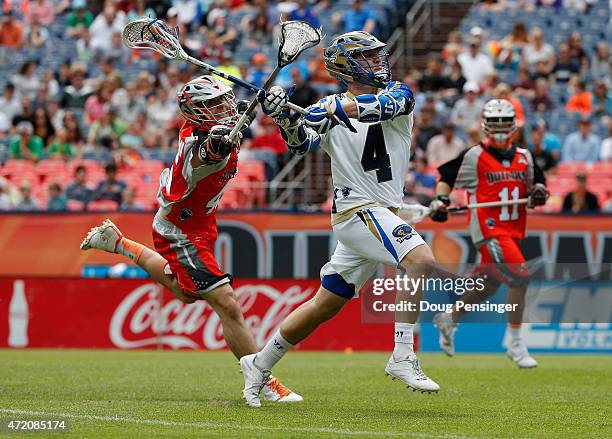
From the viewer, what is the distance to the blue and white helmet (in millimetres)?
8734

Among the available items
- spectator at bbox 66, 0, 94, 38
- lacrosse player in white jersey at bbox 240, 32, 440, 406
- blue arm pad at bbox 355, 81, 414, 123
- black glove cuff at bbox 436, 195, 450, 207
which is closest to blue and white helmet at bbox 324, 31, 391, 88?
lacrosse player in white jersey at bbox 240, 32, 440, 406

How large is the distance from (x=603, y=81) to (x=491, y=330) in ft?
22.5

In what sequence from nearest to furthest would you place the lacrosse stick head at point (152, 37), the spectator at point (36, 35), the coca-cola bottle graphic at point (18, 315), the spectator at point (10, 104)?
the lacrosse stick head at point (152, 37) → the coca-cola bottle graphic at point (18, 315) → the spectator at point (10, 104) → the spectator at point (36, 35)

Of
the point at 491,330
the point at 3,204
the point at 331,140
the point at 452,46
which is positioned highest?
the point at 452,46

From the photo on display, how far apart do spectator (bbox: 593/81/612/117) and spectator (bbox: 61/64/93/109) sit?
350 inches

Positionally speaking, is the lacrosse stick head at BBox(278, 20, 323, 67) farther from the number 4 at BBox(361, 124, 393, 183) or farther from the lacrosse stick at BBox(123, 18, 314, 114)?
the lacrosse stick at BBox(123, 18, 314, 114)

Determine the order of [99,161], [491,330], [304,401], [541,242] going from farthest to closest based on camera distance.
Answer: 1. [99,161]
2. [541,242]
3. [491,330]
4. [304,401]

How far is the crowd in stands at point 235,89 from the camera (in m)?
19.3

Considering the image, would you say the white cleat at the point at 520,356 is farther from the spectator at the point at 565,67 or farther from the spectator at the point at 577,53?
the spectator at the point at 577,53

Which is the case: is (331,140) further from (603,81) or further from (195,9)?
(195,9)

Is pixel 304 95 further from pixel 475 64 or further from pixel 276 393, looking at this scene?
pixel 276 393

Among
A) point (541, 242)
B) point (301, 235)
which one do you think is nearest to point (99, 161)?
point (301, 235)

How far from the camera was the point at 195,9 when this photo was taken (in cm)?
2453

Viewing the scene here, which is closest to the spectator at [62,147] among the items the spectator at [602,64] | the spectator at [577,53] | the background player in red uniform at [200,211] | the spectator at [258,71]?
the spectator at [258,71]
